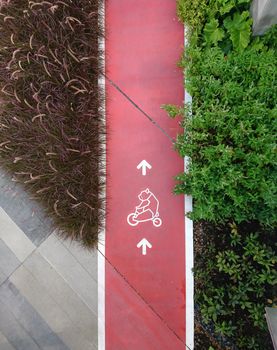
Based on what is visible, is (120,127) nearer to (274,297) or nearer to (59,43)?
(59,43)

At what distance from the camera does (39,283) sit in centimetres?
389

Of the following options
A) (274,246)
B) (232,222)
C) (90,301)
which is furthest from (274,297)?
(90,301)

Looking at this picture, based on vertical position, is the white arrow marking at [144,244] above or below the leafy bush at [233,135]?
below

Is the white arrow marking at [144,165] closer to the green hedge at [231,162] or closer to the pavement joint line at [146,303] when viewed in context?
the green hedge at [231,162]

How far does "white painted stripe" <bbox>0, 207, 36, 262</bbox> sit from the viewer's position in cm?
394

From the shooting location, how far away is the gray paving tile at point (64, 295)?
377cm

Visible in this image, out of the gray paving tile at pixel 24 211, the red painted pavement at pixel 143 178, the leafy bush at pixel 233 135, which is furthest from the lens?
the gray paving tile at pixel 24 211

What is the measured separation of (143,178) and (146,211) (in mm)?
411

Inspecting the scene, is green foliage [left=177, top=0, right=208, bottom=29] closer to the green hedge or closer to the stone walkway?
the green hedge

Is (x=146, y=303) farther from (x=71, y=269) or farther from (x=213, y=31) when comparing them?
(x=213, y=31)

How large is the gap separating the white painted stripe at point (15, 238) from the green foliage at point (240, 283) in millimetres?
2208

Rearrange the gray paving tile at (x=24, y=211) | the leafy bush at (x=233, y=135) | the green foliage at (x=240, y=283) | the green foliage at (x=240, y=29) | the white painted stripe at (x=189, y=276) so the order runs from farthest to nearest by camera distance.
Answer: the gray paving tile at (x=24, y=211)
the white painted stripe at (x=189, y=276)
the green foliage at (x=240, y=283)
the green foliage at (x=240, y=29)
the leafy bush at (x=233, y=135)

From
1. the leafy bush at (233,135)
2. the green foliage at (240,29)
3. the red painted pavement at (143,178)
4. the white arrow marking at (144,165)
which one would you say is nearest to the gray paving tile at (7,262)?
the red painted pavement at (143,178)

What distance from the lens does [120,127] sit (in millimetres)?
3875
